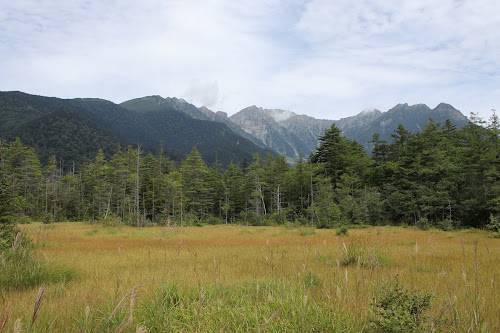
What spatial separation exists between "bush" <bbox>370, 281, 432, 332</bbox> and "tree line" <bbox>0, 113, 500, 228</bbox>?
9632 millimetres

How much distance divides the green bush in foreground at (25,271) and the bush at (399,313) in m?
4.80

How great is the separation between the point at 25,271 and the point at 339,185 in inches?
1517

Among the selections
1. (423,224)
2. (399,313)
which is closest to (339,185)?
(423,224)

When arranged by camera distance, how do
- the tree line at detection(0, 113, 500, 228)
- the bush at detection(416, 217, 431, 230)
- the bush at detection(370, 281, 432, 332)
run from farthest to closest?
the tree line at detection(0, 113, 500, 228)
the bush at detection(416, 217, 431, 230)
the bush at detection(370, 281, 432, 332)

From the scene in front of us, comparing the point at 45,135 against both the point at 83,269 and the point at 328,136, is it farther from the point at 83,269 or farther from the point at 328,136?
the point at 83,269

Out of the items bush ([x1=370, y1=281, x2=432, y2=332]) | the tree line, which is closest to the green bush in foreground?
the tree line

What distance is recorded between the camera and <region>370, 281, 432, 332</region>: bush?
240cm

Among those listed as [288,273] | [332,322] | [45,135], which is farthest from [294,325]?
[45,135]

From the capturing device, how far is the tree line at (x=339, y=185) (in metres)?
28.6

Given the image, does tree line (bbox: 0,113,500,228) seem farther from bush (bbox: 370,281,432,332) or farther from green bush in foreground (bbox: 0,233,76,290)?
bush (bbox: 370,281,432,332)

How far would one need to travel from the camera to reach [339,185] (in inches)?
1540

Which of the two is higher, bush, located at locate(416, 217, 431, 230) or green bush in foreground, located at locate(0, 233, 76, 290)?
green bush in foreground, located at locate(0, 233, 76, 290)

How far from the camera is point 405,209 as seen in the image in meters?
34.2

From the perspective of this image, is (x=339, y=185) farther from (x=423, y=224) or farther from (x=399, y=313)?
(x=399, y=313)
